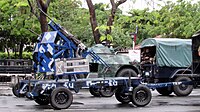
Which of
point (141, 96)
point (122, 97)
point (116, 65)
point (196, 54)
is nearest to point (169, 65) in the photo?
point (116, 65)

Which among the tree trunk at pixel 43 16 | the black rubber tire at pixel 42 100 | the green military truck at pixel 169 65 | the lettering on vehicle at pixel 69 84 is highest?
the tree trunk at pixel 43 16

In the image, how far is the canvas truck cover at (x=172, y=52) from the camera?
1990cm

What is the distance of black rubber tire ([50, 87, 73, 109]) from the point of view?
13.6 metres

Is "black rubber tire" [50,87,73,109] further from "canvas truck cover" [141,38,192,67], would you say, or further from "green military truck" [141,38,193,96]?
"canvas truck cover" [141,38,192,67]

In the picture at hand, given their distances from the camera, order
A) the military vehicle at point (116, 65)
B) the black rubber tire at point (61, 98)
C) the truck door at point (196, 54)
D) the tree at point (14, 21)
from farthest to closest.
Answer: the tree at point (14, 21) < the military vehicle at point (116, 65) < the truck door at point (196, 54) < the black rubber tire at point (61, 98)

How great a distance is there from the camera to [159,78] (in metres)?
19.7

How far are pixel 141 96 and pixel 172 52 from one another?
612 cm

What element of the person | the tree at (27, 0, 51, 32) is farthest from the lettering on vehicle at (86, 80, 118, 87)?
the tree at (27, 0, 51, 32)

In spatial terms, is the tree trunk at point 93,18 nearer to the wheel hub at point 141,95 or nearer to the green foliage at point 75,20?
the green foliage at point 75,20

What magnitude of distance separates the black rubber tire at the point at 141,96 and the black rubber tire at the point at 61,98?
7.42 ft

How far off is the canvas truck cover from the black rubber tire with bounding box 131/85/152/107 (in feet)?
17.2

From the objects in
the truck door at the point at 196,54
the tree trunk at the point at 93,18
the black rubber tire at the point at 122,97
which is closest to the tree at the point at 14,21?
the tree trunk at the point at 93,18

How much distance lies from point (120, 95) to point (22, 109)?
146 inches

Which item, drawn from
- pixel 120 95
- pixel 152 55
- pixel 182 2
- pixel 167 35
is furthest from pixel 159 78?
pixel 167 35
